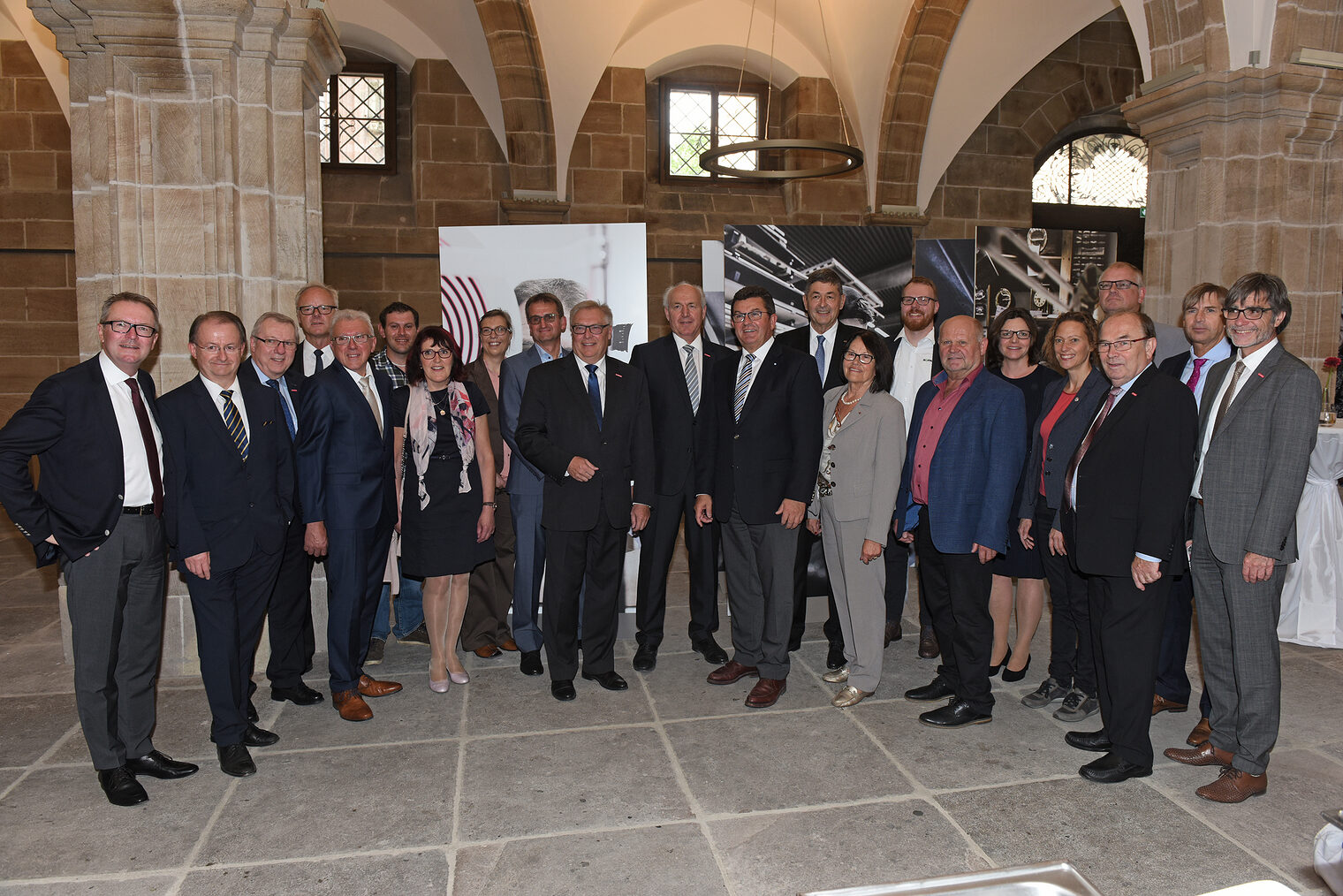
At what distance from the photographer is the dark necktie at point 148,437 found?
3.02 meters

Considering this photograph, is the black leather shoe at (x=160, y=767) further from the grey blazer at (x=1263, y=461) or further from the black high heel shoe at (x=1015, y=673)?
the grey blazer at (x=1263, y=461)

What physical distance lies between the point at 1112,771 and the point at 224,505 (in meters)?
3.21

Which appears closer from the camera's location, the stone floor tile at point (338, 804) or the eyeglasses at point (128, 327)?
the stone floor tile at point (338, 804)

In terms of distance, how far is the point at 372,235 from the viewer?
9.76m

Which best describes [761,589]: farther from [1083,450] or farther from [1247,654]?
[1247,654]

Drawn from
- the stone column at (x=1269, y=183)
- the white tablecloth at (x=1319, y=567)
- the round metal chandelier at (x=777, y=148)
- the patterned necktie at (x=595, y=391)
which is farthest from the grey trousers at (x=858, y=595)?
the round metal chandelier at (x=777, y=148)

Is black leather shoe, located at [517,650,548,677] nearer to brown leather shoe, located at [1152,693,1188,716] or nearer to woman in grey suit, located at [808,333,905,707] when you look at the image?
woman in grey suit, located at [808,333,905,707]

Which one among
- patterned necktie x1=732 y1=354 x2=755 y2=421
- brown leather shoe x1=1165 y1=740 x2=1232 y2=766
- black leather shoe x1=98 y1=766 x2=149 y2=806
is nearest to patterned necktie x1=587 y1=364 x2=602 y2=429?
patterned necktie x1=732 y1=354 x2=755 y2=421

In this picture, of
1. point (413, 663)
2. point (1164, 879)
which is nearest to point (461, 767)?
point (413, 663)

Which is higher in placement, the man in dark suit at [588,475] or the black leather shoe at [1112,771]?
the man in dark suit at [588,475]

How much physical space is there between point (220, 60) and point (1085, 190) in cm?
1097

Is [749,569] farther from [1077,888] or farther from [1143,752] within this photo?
[1077,888]

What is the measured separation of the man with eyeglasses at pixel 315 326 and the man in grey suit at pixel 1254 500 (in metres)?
3.50

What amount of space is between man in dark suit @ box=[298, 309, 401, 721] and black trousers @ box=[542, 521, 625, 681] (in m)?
0.75
